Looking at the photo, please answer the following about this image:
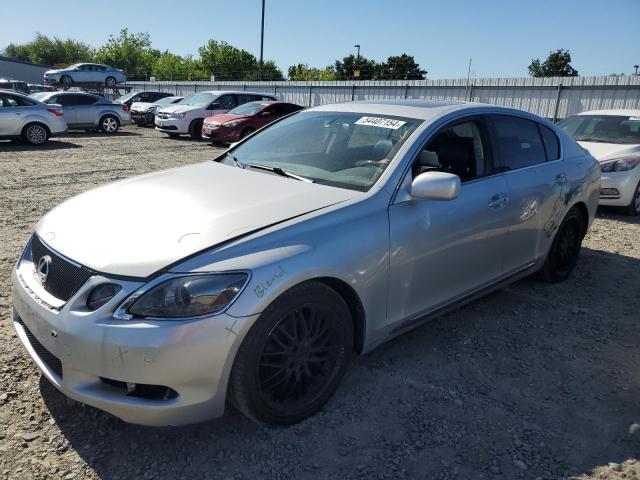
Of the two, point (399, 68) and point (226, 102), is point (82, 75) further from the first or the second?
point (399, 68)

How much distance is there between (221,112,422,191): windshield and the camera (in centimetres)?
314

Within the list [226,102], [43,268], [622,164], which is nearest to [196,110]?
[226,102]

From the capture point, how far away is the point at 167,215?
266 cm

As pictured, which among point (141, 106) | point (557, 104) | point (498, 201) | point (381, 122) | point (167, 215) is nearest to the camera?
point (167, 215)

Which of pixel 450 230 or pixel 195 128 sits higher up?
pixel 450 230

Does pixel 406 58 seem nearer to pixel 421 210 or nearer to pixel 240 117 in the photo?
pixel 240 117

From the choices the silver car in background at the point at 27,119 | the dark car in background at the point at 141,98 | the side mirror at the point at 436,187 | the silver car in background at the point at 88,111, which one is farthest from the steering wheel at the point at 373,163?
the dark car in background at the point at 141,98

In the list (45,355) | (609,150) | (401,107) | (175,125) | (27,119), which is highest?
(401,107)

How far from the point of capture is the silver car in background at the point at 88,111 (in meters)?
17.0

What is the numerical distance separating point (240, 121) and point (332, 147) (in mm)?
11904

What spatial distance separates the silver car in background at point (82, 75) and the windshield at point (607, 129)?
2726 centimetres

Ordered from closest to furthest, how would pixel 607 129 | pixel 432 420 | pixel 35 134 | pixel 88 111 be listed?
1. pixel 432 420
2. pixel 607 129
3. pixel 35 134
4. pixel 88 111

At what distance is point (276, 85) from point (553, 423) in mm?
27795

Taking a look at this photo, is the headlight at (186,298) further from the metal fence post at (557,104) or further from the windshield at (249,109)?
the metal fence post at (557,104)
